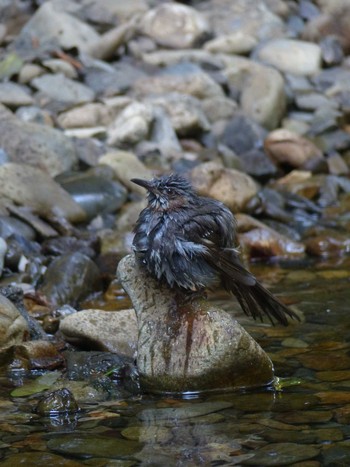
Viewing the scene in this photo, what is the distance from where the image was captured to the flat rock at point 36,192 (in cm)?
926

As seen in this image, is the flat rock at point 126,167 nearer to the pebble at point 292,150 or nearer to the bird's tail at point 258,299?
the pebble at point 292,150

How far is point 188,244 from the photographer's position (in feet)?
15.4

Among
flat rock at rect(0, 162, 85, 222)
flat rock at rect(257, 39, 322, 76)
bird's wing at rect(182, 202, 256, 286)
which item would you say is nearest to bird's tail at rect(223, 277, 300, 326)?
bird's wing at rect(182, 202, 256, 286)

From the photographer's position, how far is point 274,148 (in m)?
13.7

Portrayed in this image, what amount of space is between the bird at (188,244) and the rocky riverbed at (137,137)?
33.3 inches

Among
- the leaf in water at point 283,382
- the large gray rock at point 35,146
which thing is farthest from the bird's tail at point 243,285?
the large gray rock at point 35,146

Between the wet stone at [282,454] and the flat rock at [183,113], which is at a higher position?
the flat rock at [183,113]

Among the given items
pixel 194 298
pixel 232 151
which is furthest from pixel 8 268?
pixel 232 151

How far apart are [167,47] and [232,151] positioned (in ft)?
17.7

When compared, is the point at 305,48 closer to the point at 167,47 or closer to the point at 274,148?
the point at 167,47

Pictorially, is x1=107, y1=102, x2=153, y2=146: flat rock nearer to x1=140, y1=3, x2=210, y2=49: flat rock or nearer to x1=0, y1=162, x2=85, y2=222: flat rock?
x1=0, y1=162, x2=85, y2=222: flat rock

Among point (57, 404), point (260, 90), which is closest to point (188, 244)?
point (57, 404)

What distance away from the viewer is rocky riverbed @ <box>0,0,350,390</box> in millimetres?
7754

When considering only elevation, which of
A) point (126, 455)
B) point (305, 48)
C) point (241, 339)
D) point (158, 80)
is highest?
point (305, 48)
